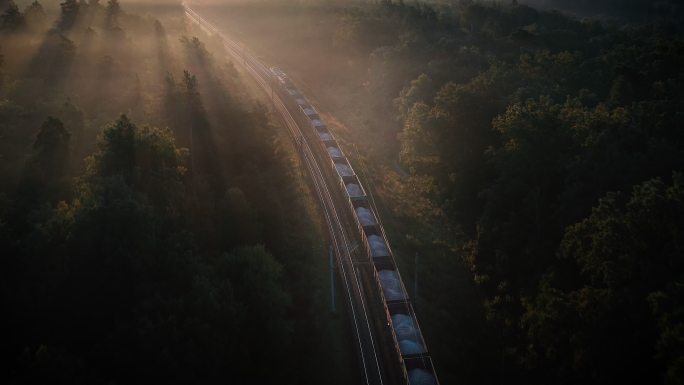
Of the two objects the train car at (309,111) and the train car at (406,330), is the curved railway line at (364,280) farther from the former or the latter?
the train car at (309,111)

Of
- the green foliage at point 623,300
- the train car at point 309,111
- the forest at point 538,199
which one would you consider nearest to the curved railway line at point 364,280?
the train car at point 309,111

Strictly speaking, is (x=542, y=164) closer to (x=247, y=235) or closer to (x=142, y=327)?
(x=247, y=235)

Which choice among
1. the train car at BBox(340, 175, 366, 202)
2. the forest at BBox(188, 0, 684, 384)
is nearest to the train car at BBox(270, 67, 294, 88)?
the forest at BBox(188, 0, 684, 384)

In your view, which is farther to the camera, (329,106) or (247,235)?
(329,106)

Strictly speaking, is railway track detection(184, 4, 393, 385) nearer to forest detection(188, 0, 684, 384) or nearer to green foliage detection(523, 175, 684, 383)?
forest detection(188, 0, 684, 384)

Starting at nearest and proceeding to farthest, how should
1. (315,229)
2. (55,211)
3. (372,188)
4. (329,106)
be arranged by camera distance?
(55,211), (315,229), (372,188), (329,106)

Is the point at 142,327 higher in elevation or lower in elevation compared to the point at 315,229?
higher

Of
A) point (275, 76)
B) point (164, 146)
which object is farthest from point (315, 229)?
point (275, 76)
